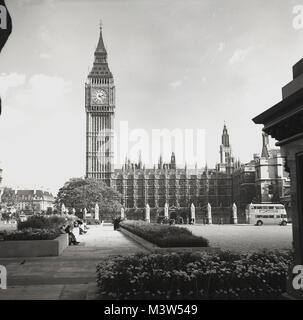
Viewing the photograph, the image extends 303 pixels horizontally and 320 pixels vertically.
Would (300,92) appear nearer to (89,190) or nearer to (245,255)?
(245,255)

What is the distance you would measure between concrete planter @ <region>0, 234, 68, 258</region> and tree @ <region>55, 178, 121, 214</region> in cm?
6708

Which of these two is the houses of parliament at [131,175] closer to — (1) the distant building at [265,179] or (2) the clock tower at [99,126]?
(2) the clock tower at [99,126]

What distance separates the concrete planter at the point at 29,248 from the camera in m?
16.0

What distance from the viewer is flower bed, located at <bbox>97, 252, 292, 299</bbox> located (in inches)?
294

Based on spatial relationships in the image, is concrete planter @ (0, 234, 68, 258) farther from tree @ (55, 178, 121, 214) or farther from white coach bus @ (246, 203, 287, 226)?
A: tree @ (55, 178, 121, 214)

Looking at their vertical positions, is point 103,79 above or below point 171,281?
above

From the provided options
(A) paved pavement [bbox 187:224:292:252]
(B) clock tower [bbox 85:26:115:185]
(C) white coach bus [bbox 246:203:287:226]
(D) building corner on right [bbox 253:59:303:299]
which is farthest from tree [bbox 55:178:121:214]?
(D) building corner on right [bbox 253:59:303:299]

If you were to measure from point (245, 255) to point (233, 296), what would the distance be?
1435mm

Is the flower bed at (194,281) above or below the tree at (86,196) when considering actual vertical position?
below

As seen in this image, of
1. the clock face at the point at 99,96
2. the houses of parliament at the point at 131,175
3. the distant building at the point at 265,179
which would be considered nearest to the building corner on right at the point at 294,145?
the distant building at the point at 265,179

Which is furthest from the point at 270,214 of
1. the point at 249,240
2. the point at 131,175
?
the point at 131,175

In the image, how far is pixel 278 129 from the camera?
287 inches
